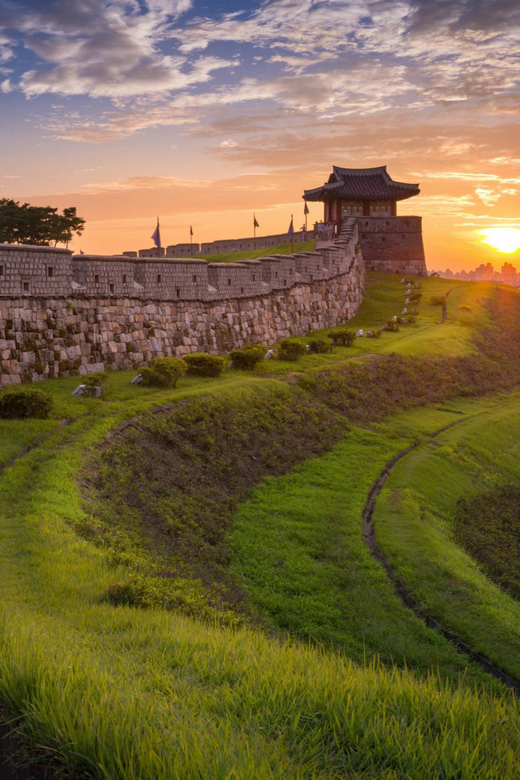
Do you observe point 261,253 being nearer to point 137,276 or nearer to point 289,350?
point 289,350

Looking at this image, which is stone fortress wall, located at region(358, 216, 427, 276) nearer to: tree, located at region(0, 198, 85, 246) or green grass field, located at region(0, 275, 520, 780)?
Answer: tree, located at region(0, 198, 85, 246)

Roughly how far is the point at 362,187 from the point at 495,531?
54.5 metres

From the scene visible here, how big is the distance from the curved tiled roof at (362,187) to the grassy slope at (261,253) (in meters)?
8.24

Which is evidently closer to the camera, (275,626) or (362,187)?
(275,626)

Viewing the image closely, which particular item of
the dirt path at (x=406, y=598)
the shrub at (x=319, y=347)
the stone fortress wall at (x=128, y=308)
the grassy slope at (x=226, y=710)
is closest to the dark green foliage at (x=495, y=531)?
the dirt path at (x=406, y=598)

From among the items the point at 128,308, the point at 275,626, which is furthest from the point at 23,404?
the point at 275,626

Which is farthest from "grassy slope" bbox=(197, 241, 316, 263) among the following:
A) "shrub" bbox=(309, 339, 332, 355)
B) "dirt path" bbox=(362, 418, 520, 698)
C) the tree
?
"dirt path" bbox=(362, 418, 520, 698)

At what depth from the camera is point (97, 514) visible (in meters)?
13.4

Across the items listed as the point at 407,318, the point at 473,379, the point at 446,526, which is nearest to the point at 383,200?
the point at 407,318

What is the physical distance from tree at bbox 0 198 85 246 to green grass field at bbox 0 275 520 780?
25905 mm

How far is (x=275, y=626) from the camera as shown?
37.8 feet

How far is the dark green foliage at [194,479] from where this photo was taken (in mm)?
11828

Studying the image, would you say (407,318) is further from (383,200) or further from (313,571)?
(313,571)

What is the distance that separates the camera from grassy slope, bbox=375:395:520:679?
40.6 ft
